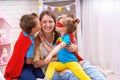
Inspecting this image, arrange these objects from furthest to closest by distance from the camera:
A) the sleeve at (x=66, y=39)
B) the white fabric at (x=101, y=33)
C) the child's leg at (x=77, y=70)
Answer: the white fabric at (x=101, y=33)
the sleeve at (x=66, y=39)
the child's leg at (x=77, y=70)

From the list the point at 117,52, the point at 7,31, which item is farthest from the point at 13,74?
the point at 117,52

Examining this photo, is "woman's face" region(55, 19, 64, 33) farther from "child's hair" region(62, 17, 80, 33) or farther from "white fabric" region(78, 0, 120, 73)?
"white fabric" region(78, 0, 120, 73)

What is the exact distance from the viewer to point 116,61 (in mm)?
3992

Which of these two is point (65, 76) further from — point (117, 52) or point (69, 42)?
point (117, 52)

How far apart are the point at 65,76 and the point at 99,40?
242 cm

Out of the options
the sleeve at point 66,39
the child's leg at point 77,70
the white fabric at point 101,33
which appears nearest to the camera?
the child's leg at point 77,70

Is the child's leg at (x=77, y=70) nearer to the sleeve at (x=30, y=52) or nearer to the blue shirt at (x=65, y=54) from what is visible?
the blue shirt at (x=65, y=54)

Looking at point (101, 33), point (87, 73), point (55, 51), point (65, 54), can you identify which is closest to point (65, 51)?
point (65, 54)

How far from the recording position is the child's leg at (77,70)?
187 cm

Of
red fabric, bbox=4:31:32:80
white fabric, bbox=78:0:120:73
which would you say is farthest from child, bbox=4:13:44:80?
white fabric, bbox=78:0:120:73

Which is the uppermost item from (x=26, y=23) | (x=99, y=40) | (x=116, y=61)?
(x=26, y=23)

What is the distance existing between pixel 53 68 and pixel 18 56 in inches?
11.7

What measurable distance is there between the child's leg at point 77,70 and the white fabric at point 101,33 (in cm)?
213

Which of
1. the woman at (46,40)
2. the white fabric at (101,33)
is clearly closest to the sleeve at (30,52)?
the woman at (46,40)
